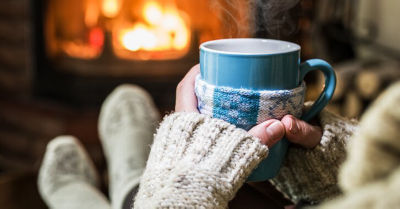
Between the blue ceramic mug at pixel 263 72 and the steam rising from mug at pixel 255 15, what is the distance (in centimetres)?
13

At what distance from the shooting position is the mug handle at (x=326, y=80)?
0.52 metres

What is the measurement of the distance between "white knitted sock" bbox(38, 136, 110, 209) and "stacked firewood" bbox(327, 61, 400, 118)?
2.68ft

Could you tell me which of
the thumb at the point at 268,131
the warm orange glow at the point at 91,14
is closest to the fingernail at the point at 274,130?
the thumb at the point at 268,131

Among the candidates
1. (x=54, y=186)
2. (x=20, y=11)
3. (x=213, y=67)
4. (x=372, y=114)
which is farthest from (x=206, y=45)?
(x=20, y=11)

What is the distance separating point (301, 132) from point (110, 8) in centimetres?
118

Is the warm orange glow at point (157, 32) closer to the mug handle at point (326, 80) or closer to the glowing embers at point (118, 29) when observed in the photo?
the glowing embers at point (118, 29)

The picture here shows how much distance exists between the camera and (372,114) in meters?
0.27

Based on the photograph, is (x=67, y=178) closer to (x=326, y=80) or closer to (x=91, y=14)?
(x=326, y=80)

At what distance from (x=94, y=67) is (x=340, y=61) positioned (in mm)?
894

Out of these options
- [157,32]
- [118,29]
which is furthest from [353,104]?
[118,29]

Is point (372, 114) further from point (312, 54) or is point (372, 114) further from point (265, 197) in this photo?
point (312, 54)

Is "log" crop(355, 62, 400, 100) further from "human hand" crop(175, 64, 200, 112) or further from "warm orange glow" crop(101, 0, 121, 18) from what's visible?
"human hand" crop(175, 64, 200, 112)

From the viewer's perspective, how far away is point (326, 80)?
54cm

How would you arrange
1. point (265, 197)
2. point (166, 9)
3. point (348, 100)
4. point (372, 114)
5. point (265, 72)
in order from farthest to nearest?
1. point (166, 9)
2. point (348, 100)
3. point (265, 197)
4. point (265, 72)
5. point (372, 114)
